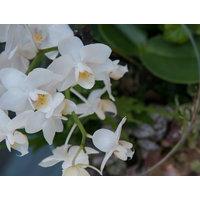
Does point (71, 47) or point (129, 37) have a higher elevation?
point (71, 47)

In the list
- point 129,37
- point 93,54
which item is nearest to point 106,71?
point 93,54

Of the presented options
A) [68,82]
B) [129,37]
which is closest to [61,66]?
[68,82]

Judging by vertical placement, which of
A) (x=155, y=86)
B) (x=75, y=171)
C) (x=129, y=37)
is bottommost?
(x=155, y=86)

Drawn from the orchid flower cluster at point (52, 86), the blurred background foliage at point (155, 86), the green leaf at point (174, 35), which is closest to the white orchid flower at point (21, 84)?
the orchid flower cluster at point (52, 86)

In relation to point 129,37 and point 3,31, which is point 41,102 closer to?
point 3,31

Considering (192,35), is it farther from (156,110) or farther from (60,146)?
(60,146)

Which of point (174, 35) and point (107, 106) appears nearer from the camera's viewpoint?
point (107, 106)
